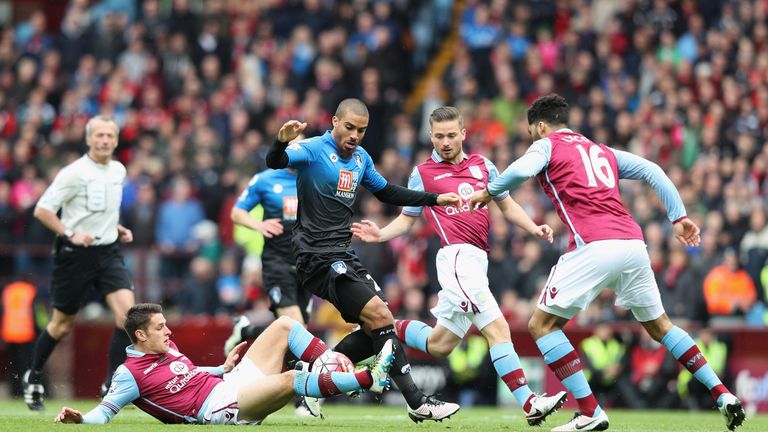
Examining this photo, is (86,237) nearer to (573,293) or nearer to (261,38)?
(573,293)

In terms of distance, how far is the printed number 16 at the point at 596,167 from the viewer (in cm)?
1023

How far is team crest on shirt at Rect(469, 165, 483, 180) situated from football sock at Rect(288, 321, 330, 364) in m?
2.08

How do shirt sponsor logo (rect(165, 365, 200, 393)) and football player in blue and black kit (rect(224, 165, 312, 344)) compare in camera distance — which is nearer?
shirt sponsor logo (rect(165, 365, 200, 393))

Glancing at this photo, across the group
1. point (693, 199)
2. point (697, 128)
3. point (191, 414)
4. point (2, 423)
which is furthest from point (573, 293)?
point (697, 128)

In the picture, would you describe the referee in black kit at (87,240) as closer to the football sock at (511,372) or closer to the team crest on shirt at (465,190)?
the team crest on shirt at (465,190)

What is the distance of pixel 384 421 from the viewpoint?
11.9m

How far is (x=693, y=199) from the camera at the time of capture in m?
18.7

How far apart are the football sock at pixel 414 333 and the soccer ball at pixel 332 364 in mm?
1571

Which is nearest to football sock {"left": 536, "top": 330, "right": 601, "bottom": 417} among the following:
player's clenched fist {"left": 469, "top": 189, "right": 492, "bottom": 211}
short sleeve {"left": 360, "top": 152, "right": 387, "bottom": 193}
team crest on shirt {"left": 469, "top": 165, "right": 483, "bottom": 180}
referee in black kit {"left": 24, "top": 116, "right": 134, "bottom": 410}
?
player's clenched fist {"left": 469, "top": 189, "right": 492, "bottom": 211}

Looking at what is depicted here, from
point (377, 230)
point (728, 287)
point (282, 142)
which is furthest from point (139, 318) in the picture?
point (728, 287)

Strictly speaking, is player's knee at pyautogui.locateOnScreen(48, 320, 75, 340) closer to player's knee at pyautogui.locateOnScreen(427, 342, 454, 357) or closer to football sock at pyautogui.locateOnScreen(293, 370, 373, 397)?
player's knee at pyautogui.locateOnScreen(427, 342, 454, 357)

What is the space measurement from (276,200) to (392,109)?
30.1ft

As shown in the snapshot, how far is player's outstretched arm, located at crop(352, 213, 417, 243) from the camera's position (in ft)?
35.6

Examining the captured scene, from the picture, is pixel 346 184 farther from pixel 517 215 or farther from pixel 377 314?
pixel 517 215
